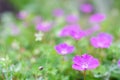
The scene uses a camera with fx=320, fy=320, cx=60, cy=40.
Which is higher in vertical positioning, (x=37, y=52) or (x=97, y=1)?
(x=37, y=52)

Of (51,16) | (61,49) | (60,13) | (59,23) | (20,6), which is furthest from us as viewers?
(20,6)

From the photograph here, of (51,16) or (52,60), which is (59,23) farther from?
(52,60)

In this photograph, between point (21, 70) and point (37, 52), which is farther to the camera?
point (37, 52)

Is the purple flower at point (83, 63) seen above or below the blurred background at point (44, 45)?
above

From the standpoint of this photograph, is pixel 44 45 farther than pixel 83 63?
Yes

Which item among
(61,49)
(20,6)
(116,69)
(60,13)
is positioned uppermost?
(61,49)

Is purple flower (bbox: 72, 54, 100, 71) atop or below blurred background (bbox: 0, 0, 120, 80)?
atop

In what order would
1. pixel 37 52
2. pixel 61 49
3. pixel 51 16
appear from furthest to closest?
pixel 51 16
pixel 37 52
pixel 61 49

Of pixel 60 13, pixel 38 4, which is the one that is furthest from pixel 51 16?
pixel 38 4

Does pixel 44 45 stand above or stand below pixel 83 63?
below
